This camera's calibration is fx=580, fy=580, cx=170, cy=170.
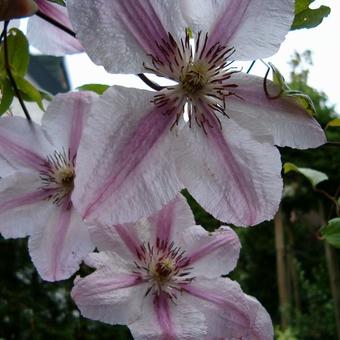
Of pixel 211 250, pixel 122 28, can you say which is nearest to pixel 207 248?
pixel 211 250

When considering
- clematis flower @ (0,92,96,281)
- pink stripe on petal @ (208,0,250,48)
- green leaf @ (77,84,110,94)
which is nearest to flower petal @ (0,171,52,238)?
clematis flower @ (0,92,96,281)

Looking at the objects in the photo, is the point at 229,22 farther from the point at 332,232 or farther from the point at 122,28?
the point at 332,232

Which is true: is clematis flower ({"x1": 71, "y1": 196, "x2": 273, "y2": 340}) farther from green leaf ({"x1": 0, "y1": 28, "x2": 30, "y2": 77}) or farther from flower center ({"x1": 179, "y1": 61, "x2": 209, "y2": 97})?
green leaf ({"x1": 0, "y1": 28, "x2": 30, "y2": 77})

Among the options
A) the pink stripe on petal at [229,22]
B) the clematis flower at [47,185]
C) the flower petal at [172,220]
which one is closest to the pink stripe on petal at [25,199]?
the clematis flower at [47,185]

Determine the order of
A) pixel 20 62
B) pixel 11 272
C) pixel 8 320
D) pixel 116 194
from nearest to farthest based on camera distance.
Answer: pixel 116 194 → pixel 20 62 → pixel 8 320 → pixel 11 272

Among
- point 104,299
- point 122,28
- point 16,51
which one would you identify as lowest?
point 104,299

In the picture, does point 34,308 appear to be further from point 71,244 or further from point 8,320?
point 71,244

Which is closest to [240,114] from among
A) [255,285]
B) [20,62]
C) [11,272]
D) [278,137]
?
[278,137]
